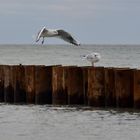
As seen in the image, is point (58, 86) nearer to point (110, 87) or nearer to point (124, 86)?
point (110, 87)

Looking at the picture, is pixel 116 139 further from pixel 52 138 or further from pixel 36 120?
pixel 36 120

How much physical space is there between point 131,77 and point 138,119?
1510 millimetres

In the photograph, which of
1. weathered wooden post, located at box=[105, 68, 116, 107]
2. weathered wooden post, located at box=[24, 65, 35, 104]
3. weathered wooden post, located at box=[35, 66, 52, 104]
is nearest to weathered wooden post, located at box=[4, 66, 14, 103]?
weathered wooden post, located at box=[24, 65, 35, 104]

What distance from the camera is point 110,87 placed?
2273cm

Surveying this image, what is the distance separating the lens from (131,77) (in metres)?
22.3

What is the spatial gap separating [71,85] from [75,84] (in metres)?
0.13

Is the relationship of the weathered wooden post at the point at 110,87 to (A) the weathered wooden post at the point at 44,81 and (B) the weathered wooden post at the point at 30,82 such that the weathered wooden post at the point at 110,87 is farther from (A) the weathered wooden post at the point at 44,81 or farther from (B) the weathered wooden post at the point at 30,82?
(B) the weathered wooden post at the point at 30,82

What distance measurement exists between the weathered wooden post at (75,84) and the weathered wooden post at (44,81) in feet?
2.59

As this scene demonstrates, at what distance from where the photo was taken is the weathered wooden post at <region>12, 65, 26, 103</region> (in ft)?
81.1

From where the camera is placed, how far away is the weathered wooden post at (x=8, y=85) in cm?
2503

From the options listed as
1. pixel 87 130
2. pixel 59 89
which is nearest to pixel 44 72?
pixel 59 89

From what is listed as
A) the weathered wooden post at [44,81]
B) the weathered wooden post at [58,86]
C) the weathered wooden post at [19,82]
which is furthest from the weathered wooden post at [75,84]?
the weathered wooden post at [19,82]

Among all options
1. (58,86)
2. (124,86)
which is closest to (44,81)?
(58,86)

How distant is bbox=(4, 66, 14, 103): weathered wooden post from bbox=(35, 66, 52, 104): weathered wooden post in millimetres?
1158
